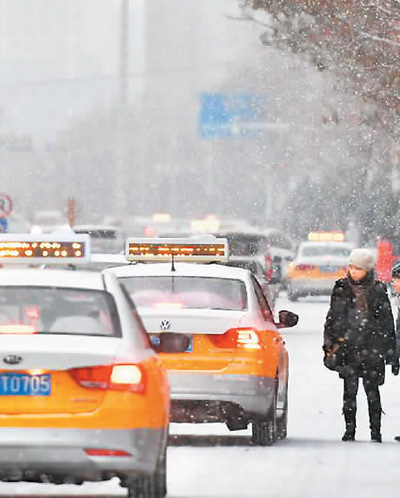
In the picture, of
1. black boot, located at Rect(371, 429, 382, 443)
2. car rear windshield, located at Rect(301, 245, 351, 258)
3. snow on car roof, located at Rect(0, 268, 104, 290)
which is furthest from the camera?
car rear windshield, located at Rect(301, 245, 351, 258)

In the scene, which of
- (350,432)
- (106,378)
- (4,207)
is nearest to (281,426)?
(350,432)

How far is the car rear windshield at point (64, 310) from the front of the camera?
10414 millimetres

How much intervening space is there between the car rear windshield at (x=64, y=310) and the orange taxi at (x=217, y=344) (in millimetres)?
2977

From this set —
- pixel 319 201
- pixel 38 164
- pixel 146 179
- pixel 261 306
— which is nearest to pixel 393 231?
pixel 319 201

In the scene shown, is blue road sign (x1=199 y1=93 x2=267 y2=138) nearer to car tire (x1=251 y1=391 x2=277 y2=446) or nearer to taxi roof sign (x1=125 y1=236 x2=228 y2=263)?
taxi roof sign (x1=125 y1=236 x2=228 y2=263)

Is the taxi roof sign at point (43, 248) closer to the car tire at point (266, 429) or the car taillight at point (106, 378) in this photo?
the car tire at point (266, 429)

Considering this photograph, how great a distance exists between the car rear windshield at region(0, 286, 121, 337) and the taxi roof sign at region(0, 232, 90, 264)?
196 centimetres

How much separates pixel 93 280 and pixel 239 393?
11.0 feet

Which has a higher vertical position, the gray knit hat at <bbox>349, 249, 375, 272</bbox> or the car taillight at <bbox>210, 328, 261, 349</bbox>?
the gray knit hat at <bbox>349, 249, 375, 272</bbox>

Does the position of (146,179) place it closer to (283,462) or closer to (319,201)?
(319,201)

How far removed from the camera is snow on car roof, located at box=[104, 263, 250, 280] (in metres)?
14.7

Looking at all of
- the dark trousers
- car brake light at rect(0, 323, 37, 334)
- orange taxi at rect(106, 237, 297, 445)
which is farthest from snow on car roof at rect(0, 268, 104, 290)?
the dark trousers

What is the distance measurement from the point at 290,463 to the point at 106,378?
3328mm

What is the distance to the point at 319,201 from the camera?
7956 cm
